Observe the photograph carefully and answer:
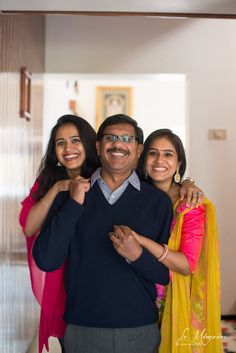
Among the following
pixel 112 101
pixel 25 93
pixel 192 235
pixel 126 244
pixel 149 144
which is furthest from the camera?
pixel 112 101

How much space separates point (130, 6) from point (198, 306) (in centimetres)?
90

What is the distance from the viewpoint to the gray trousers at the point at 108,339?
3.48 ft

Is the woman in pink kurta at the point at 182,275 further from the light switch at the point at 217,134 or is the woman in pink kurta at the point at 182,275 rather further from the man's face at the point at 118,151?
the light switch at the point at 217,134

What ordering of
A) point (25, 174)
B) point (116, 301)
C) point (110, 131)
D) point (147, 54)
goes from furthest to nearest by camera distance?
point (147, 54) → point (25, 174) → point (110, 131) → point (116, 301)

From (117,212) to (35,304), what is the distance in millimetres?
1623

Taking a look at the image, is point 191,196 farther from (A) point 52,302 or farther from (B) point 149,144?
(A) point 52,302

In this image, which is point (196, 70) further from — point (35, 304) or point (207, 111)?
point (35, 304)

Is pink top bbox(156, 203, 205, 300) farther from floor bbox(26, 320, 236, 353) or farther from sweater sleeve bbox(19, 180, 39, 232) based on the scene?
floor bbox(26, 320, 236, 353)

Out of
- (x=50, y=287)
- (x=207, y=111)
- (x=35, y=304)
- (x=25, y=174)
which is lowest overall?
(x=35, y=304)

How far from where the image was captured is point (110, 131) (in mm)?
1153

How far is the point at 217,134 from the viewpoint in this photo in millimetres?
1959

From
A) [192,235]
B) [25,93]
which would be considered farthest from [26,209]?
[25,93]

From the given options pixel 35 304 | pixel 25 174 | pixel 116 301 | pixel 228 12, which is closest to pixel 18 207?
pixel 25 174

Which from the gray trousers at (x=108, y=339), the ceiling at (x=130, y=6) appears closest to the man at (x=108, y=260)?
the gray trousers at (x=108, y=339)
